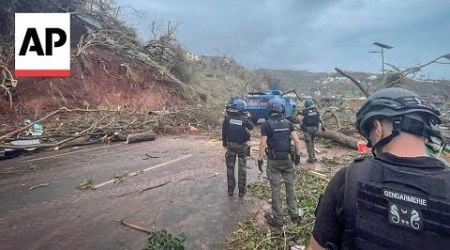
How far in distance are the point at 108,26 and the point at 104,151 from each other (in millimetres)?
10191

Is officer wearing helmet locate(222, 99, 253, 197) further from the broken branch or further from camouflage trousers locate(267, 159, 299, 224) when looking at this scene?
the broken branch

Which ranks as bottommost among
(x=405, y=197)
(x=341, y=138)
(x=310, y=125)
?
(x=341, y=138)

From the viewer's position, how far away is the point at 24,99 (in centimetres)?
1527

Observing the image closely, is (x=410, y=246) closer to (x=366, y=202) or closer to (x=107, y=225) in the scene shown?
(x=366, y=202)

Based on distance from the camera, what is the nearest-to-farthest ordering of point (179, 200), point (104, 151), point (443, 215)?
point (443, 215) < point (179, 200) < point (104, 151)

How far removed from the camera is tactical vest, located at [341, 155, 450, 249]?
1526 millimetres

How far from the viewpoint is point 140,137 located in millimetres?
14008

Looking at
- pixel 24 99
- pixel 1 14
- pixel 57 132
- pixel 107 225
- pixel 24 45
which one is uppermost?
pixel 1 14

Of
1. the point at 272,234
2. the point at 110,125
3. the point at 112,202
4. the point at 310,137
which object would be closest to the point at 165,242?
the point at 272,234

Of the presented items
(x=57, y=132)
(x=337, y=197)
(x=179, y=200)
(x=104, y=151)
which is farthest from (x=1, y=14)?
(x=337, y=197)

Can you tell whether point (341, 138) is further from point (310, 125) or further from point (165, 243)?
point (165, 243)

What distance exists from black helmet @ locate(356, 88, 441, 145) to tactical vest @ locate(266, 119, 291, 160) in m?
3.94

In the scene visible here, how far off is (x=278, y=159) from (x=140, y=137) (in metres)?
9.13

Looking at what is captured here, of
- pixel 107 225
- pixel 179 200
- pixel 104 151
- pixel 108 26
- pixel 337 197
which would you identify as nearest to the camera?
pixel 337 197
